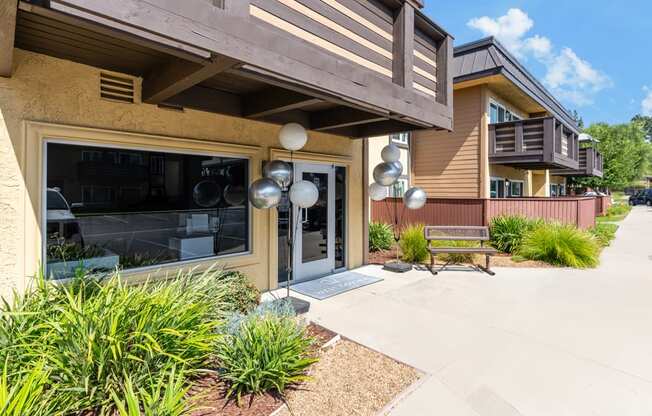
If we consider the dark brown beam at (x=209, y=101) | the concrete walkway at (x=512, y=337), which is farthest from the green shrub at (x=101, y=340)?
the dark brown beam at (x=209, y=101)

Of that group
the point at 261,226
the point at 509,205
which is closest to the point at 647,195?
the point at 509,205

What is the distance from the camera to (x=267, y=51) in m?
2.94

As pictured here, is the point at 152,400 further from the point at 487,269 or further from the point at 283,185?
the point at 487,269

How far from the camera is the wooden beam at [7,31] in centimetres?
214

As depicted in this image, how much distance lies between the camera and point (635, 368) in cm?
347

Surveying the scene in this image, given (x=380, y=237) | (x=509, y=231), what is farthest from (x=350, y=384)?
(x=509, y=231)

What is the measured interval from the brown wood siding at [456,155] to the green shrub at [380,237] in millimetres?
3954

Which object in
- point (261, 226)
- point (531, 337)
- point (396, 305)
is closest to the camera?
point (531, 337)

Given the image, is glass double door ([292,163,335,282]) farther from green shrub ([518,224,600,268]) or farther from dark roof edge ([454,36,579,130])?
dark roof edge ([454,36,579,130])

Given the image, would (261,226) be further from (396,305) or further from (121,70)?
(121,70)

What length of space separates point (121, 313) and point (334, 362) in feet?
6.74

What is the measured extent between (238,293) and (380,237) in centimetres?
606

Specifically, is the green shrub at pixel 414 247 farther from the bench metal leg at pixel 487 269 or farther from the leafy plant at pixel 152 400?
the leafy plant at pixel 152 400

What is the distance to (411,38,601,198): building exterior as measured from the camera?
11.2 m
